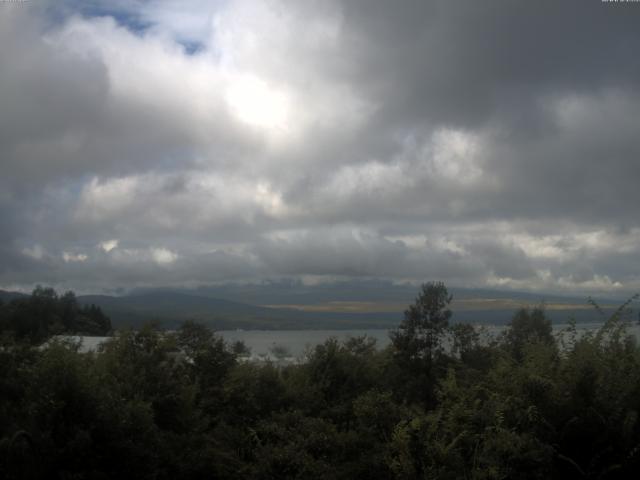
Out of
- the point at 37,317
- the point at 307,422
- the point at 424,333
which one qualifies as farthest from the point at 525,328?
the point at 37,317

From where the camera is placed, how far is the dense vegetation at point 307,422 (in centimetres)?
955

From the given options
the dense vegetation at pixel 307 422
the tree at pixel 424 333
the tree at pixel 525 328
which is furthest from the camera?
the tree at pixel 424 333

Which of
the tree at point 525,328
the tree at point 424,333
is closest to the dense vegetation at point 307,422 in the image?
the tree at point 525,328

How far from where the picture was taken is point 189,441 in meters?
12.1

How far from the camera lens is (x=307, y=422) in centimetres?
1236

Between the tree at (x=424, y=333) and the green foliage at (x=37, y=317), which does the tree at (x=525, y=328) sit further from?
the green foliage at (x=37, y=317)

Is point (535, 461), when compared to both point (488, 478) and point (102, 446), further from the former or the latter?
point (102, 446)

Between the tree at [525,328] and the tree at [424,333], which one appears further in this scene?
the tree at [424,333]

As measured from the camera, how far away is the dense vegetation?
9547 mm

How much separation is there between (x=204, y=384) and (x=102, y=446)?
699 centimetres

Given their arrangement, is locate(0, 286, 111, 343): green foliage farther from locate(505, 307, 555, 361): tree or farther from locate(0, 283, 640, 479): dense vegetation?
locate(505, 307, 555, 361): tree

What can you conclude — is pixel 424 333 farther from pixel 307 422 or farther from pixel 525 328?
pixel 307 422

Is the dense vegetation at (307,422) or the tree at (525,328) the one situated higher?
the tree at (525,328)

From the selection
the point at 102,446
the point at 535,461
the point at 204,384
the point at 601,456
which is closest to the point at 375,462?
the point at 535,461
